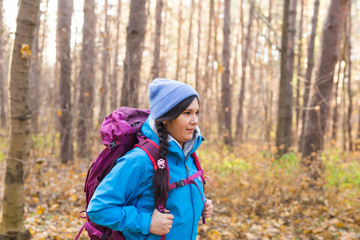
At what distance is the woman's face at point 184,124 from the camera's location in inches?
79.5

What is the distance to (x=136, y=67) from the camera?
632cm

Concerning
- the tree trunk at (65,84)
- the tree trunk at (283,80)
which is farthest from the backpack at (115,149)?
the tree trunk at (65,84)

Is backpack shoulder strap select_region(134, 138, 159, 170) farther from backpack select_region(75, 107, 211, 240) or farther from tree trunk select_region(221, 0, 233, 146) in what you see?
tree trunk select_region(221, 0, 233, 146)

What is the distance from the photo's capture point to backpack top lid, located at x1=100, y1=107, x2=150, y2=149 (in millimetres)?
1946

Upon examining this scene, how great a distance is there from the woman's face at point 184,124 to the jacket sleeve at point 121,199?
0.29 meters

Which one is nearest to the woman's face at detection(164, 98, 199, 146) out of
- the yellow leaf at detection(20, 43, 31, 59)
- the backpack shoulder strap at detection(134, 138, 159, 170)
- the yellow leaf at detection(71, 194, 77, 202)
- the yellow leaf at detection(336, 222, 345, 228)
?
the backpack shoulder strap at detection(134, 138, 159, 170)

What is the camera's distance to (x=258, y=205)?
19.7 ft

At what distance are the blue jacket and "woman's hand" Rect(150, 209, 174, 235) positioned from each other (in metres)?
0.03

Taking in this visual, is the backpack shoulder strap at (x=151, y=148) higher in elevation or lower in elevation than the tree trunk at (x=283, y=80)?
lower

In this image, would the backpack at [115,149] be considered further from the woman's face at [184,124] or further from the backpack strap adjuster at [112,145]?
the woman's face at [184,124]

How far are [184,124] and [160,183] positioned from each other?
1.29 feet

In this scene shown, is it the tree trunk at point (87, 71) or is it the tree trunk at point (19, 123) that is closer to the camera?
the tree trunk at point (19, 123)

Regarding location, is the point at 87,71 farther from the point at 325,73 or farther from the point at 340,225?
the point at 340,225

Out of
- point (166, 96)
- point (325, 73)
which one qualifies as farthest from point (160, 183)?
point (325, 73)
